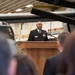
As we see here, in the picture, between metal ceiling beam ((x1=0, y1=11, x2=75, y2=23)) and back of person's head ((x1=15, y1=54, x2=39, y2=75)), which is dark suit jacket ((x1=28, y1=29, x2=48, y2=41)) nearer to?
metal ceiling beam ((x1=0, y1=11, x2=75, y2=23))

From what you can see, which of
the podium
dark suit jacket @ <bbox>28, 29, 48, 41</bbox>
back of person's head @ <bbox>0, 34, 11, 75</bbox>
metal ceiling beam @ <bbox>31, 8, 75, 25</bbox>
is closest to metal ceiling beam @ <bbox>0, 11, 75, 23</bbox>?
metal ceiling beam @ <bbox>31, 8, 75, 25</bbox>

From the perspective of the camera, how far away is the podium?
4.66 metres

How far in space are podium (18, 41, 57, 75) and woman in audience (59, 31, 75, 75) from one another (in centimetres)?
357

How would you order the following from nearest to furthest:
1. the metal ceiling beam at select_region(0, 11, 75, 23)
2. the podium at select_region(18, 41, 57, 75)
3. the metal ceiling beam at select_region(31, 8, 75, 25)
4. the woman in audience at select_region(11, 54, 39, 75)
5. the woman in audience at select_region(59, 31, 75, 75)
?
the woman in audience at select_region(59, 31, 75, 75) < the woman in audience at select_region(11, 54, 39, 75) < the metal ceiling beam at select_region(31, 8, 75, 25) < the metal ceiling beam at select_region(0, 11, 75, 23) < the podium at select_region(18, 41, 57, 75)

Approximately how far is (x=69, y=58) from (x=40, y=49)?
373cm

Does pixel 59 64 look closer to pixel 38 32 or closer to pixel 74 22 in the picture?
pixel 74 22

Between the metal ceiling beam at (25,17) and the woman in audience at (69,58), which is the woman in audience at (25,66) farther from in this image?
the metal ceiling beam at (25,17)

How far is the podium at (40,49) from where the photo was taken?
4.66 metres

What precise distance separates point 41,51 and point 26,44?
0.29 m

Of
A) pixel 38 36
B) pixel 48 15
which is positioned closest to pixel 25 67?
pixel 48 15

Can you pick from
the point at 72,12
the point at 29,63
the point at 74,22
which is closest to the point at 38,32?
the point at 72,12

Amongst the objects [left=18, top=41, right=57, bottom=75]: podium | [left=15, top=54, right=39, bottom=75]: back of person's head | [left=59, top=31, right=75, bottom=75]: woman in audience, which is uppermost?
[left=59, top=31, right=75, bottom=75]: woman in audience

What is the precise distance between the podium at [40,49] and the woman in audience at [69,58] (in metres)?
3.57

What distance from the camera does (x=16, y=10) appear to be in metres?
19.6
